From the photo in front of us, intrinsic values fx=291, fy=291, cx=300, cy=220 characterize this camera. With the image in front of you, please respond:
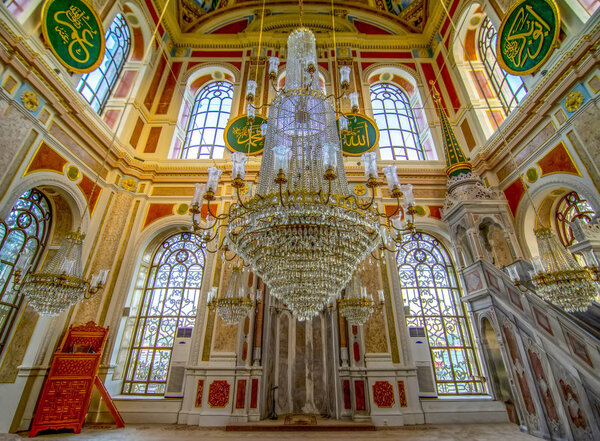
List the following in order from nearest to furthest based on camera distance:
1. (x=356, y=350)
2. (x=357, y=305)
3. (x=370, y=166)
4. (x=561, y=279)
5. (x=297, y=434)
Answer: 1. (x=370, y=166)
2. (x=561, y=279)
3. (x=297, y=434)
4. (x=357, y=305)
5. (x=356, y=350)

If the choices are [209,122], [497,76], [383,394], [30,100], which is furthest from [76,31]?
[497,76]

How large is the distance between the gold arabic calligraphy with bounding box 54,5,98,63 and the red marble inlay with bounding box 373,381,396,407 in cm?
736

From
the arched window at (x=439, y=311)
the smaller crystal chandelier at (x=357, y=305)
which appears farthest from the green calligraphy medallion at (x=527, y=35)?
the smaller crystal chandelier at (x=357, y=305)

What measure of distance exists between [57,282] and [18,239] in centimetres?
247

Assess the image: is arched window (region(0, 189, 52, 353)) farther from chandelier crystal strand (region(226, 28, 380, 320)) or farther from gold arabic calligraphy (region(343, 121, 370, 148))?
gold arabic calligraphy (region(343, 121, 370, 148))

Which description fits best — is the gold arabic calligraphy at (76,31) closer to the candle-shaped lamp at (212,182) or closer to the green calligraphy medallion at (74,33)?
the green calligraphy medallion at (74,33)

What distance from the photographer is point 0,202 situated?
12.4ft

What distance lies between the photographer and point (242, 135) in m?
6.09

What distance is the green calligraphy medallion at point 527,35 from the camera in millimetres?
4598

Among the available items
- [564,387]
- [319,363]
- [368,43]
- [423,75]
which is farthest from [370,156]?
[368,43]

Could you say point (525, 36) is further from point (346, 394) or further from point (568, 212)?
point (346, 394)

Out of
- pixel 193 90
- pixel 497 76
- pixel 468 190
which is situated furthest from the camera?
pixel 193 90

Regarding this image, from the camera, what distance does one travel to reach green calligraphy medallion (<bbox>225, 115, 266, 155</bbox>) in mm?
6062

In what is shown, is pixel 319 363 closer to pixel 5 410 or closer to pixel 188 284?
pixel 188 284
